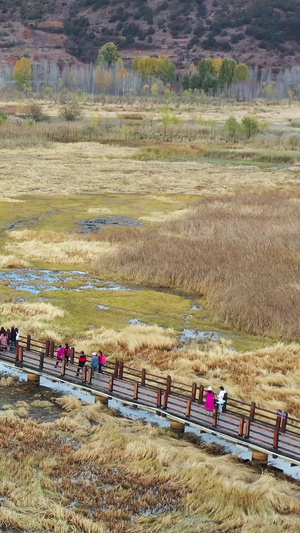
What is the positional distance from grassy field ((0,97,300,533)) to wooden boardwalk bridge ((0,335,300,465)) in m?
0.73

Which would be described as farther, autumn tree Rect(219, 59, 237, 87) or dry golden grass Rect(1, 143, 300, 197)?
autumn tree Rect(219, 59, 237, 87)

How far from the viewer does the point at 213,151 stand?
95.4 m

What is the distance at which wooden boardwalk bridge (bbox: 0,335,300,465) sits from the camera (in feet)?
69.0

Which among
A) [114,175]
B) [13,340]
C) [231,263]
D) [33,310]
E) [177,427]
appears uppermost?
[13,340]

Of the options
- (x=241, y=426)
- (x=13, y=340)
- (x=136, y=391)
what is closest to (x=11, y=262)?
(x=13, y=340)

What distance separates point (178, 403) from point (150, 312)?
11.4m

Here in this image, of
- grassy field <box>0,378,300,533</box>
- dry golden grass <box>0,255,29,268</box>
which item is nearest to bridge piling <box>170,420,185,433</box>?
grassy field <box>0,378,300,533</box>

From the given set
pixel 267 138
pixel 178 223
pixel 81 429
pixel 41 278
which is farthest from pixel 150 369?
pixel 267 138

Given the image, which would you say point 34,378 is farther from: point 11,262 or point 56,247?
point 56,247

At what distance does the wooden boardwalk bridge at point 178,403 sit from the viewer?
21031 mm

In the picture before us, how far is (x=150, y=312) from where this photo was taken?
34.7 metres

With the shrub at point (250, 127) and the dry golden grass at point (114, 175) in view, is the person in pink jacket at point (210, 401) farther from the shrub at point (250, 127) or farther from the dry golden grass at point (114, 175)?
the shrub at point (250, 127)

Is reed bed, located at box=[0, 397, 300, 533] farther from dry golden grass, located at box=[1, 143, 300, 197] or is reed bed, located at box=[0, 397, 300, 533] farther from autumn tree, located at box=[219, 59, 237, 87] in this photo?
autumn tree, located at box=[219, 59, 237, 87]

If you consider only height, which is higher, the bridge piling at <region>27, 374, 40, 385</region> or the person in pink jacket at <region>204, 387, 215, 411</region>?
the person in pink jacket at <region>204, 387, 215, 411</region>
